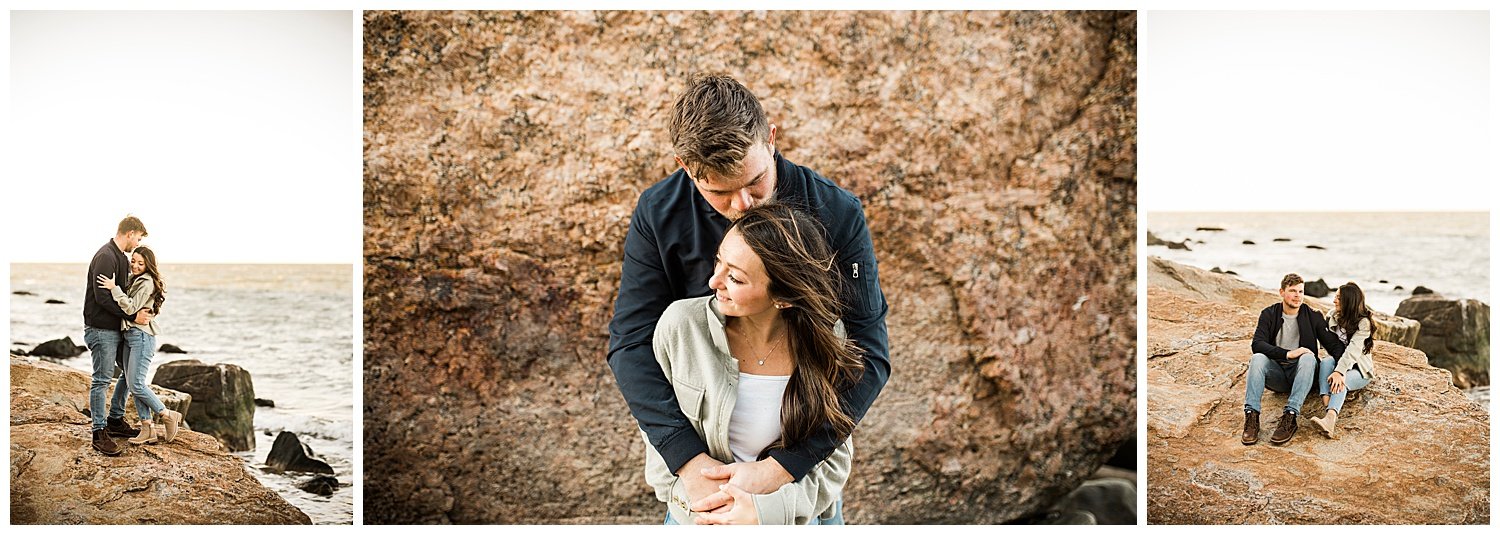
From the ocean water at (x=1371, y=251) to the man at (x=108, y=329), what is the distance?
3491 millimetres

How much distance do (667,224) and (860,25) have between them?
1438mm

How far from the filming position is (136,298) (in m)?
3.11

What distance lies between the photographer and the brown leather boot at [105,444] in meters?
3.10

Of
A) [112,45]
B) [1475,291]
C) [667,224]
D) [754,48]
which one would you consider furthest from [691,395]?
[1475,291]

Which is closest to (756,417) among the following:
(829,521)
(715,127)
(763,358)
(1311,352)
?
(763,358)

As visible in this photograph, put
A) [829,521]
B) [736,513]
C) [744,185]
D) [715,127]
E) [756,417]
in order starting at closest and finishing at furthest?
[715,127] < [744,185] < [736,513] < [756,417] < [829,521]

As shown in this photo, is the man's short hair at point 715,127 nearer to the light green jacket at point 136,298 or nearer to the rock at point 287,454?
the rock at point 287,454

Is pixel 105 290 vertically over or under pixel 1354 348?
over

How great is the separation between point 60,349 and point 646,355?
2.05 meters

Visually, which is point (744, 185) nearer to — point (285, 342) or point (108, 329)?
point (285, 342)

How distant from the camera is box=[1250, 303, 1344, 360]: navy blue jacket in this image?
3159 mm

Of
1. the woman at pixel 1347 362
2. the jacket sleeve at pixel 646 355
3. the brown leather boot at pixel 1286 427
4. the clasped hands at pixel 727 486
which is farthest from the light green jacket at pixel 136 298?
the woman at pixel 1347 362

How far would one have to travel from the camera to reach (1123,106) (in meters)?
3.61

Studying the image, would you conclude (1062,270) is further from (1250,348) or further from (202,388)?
(202,388)
